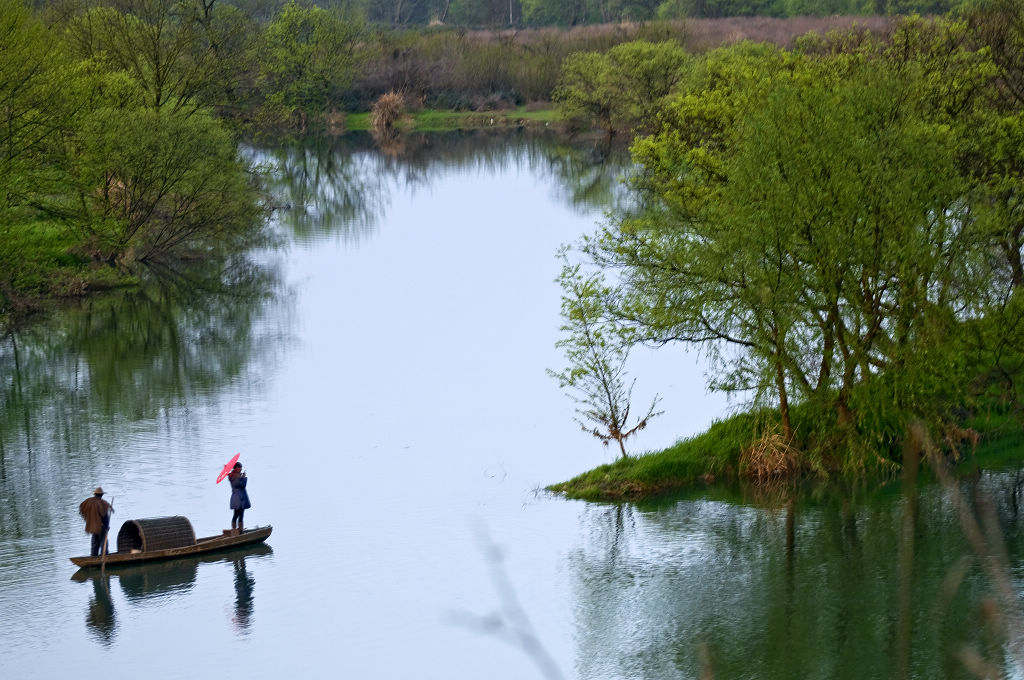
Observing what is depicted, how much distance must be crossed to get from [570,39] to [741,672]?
11321 cm

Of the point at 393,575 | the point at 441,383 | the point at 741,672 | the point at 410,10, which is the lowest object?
the point at 741,672

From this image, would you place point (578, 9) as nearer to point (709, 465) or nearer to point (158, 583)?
point (709, 465)

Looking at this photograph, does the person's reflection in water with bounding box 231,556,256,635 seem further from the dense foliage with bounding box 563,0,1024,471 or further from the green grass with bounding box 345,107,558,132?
the green grass with bounding box 345,107,558,132

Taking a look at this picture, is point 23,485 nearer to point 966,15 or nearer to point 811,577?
point 811,577

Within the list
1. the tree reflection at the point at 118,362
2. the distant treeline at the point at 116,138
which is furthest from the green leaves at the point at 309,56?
the tree reflection at the point at 118,362

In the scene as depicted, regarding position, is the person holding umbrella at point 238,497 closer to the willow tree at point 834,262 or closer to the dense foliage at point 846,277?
the dense foliage at point 846,277

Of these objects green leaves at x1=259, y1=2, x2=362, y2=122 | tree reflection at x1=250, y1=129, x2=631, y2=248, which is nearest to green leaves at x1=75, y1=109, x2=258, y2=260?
tree reflection at x1=250, y1=129, x2=631, y2=248

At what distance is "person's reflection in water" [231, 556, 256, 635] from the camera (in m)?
21.5

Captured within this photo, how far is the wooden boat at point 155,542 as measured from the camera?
23938mm

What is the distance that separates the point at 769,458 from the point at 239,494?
445 inches

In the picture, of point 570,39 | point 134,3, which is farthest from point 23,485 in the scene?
point 570,39

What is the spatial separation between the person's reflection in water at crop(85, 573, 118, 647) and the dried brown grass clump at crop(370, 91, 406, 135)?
9383 centimetres

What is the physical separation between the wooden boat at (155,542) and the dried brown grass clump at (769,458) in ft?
37.0

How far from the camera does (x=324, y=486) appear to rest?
29.6 m
